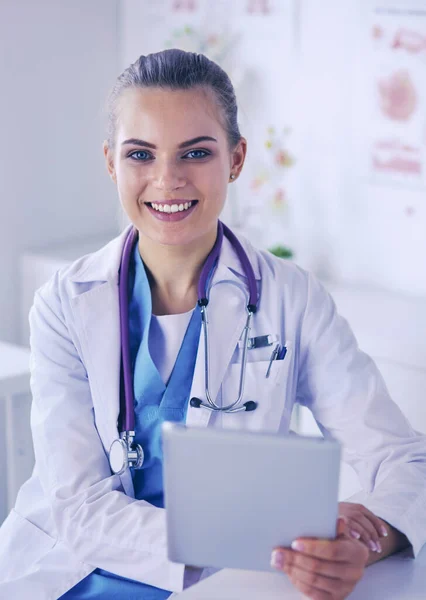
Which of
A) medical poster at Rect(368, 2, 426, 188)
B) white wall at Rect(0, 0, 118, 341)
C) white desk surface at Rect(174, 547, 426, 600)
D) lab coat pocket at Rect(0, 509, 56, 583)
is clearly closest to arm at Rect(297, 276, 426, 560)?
white desk surface at Rect(174, 547, 426, 600)

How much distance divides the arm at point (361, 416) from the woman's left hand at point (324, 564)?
0.54 ft

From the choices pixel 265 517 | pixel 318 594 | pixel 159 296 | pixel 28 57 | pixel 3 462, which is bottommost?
pixel 3 462

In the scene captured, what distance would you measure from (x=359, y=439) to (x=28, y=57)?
1778 millimetres

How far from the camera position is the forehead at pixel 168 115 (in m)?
1.40

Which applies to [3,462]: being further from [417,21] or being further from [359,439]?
[417,21]

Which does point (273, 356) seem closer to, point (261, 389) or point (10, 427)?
point (261, 389)

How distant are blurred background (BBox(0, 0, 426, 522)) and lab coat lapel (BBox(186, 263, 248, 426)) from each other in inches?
24.7

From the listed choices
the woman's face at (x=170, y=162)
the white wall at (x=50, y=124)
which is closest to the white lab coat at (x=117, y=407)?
the woman's face at (x=170, y=162)

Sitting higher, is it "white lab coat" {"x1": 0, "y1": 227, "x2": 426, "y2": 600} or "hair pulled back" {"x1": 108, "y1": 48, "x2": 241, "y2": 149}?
"hair pulled back" {"x1": 108, "y1": 48, "x2": 241, "y2": 149}

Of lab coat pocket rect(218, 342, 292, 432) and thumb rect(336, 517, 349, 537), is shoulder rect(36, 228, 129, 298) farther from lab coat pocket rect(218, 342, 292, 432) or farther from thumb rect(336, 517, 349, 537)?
thumb rect(336, 517, 349, 537)

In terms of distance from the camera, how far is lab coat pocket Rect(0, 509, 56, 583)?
134 centimetres

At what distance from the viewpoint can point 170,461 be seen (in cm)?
94

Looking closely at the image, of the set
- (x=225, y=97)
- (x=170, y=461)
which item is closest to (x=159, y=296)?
(x=225, y=97)

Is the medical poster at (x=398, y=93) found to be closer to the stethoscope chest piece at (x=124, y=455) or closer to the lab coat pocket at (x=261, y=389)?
the lab coat pocket at (x=261, y=389)
